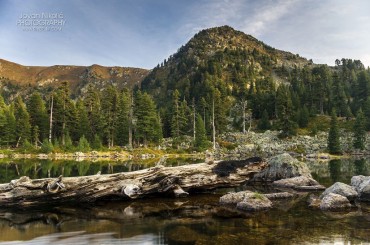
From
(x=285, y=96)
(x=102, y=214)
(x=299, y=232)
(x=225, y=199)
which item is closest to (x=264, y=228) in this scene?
(x=299, y=232)

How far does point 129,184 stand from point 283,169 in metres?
14.1

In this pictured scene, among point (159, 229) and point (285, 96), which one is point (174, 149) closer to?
point (285, 96)

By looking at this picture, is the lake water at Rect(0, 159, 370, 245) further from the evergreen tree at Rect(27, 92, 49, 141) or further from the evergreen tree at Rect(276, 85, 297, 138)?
the evergreen tree at Rect(276, 85, 297, 138)

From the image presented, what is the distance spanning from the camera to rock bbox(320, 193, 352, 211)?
1611 cm

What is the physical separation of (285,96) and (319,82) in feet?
63.3

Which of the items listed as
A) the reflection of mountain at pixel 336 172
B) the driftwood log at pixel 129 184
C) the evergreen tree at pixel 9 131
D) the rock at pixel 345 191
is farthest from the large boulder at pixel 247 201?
the evergreen tree at pixel 9 131

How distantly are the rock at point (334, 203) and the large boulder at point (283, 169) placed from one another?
29.4 ft

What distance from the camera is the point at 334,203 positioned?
16.3 metres

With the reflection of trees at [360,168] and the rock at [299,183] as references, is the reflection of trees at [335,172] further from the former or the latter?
the rock at [299,183]

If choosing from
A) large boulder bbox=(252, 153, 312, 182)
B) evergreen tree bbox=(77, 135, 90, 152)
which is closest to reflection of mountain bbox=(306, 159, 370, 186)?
Result: large boulder bbox=(252, 153, 312, 182)

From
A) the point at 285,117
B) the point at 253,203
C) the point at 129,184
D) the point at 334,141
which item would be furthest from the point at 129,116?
the point at 253,203

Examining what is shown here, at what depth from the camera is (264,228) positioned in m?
12.1

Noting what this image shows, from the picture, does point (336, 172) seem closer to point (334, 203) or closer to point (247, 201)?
point (334, 203)

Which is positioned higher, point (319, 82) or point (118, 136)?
point (319, 82)
